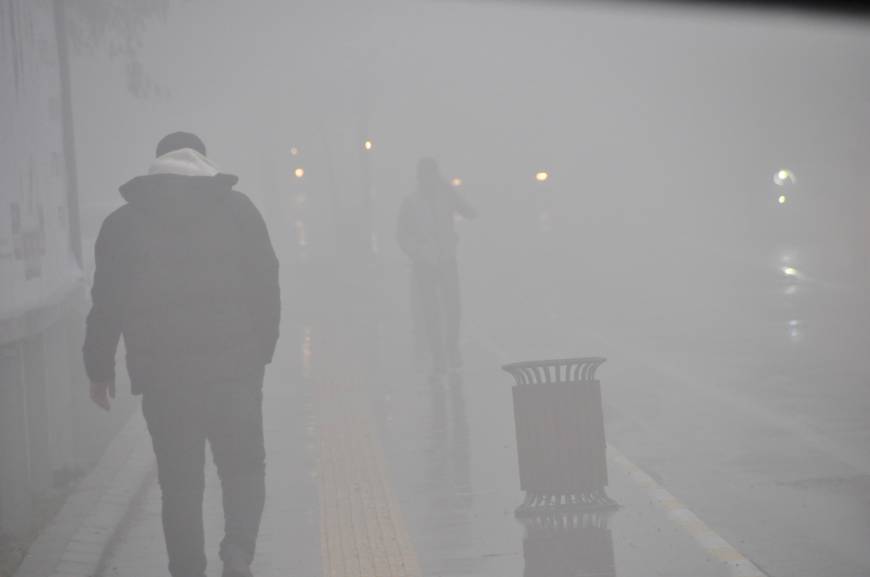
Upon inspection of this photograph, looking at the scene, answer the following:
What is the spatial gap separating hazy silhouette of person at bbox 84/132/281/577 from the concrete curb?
1.18 meters

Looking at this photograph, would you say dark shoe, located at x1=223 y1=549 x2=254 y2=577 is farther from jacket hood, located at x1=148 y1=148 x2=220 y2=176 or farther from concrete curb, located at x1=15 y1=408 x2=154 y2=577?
jacket hood, located at x1=148 y1=148 x2=220 y2=176

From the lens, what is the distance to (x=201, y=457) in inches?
265

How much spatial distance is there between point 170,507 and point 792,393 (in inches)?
309

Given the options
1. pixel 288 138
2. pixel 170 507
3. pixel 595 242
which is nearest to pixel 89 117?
pixel 170 507

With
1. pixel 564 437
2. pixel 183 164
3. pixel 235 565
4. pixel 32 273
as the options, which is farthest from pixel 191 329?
pixel 32 273

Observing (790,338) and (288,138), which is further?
(288,138)

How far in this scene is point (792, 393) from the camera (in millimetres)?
13336

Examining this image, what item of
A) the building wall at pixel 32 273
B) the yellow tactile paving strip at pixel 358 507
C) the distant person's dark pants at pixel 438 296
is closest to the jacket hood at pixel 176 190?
the building wall at pixel 32 273

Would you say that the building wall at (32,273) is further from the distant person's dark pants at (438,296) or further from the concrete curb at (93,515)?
the distant person's dark pants at (438,296)

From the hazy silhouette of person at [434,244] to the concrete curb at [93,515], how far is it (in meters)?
4.17

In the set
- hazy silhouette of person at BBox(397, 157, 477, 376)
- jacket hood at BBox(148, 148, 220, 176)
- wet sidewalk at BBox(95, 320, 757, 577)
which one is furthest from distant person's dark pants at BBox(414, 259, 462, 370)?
jacket hood at BBox(148, 148, 220, 176)

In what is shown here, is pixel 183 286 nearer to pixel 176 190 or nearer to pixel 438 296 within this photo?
pixel 176 190

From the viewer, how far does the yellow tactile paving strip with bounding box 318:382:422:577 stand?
7.57 m

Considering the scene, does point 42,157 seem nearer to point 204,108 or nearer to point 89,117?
point 89,117
